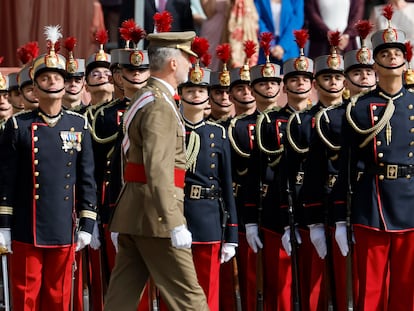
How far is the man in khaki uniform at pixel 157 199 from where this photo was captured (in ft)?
25.3

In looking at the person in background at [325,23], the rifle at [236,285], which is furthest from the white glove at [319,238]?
the person in background at [325,23]

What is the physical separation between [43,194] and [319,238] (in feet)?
6.24

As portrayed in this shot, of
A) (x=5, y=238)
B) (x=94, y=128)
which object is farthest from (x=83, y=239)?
(x=94, y=128)

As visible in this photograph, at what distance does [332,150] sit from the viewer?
9914 millimetres

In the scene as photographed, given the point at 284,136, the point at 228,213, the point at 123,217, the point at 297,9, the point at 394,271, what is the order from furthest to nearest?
the point at 297,9, the point at 284,136, the point at 228,213, the point at 394,271, the point at 123,217

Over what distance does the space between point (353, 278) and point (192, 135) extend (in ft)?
4.79

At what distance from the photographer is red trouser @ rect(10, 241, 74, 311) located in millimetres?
9281

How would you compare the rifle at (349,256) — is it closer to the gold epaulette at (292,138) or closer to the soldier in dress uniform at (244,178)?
the gold epaulette at (292,138)

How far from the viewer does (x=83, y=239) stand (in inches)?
369

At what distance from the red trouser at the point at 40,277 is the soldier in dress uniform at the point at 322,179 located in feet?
Result: 5.56

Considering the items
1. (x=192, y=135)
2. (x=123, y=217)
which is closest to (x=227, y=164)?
(x=192, y=135)

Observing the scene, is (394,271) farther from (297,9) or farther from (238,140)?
(297,9)

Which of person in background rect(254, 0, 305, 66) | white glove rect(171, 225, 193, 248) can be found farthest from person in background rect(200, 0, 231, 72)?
white glove rect(171, 225, 193, 248)

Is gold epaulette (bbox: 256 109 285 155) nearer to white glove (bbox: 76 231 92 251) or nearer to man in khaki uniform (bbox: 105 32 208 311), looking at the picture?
white glove (bbox: 76 231 92 251)
